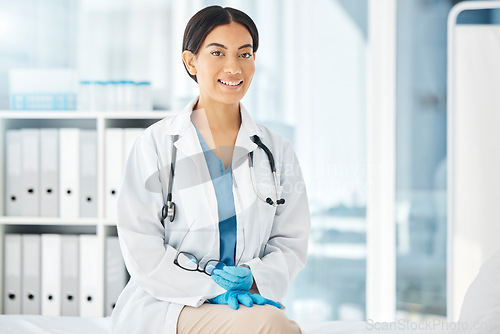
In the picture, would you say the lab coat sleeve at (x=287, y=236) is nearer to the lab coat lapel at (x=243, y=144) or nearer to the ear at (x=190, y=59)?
the lab coat lapel at (x=243, y=144)

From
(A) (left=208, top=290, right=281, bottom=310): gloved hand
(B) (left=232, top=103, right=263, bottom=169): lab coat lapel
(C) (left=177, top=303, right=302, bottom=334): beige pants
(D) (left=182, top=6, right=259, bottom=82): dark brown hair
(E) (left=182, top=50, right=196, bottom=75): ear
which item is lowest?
(C) (left=177, top=303, right=302, bottom=334): beige pants

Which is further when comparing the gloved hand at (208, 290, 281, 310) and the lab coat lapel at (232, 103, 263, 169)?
the lab coat lapel at (232, 103, 263, 169)

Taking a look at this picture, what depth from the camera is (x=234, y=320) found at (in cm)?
115

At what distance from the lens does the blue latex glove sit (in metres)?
1.23

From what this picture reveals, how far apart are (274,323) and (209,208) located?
0.38 metres

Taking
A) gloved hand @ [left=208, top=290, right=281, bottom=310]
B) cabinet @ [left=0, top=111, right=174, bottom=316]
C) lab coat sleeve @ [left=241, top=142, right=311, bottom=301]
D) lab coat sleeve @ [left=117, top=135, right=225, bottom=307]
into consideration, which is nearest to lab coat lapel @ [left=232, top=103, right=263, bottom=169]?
lab coat sleeve @ [left=241, top=142, right=311, bottom=301]

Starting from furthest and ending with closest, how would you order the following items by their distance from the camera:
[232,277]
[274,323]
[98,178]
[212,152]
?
1. [98,178]
2. [212,152]
3. [232,277]
4. [274,323]

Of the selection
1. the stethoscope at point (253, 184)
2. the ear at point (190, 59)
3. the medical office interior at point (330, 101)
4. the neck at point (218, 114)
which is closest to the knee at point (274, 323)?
the stethoscope at point (253, 184)

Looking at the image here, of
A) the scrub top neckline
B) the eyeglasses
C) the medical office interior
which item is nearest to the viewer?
the eyeglasses

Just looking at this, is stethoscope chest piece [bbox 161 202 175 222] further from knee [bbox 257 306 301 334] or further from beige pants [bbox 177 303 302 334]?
knee [bbox 257 306 301 334]

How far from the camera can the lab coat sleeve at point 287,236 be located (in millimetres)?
1370

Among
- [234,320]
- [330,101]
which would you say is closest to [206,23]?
[234,320]

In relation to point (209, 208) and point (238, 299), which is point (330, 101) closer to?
point (209, 208)

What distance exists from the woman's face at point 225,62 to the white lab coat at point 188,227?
11 cm
